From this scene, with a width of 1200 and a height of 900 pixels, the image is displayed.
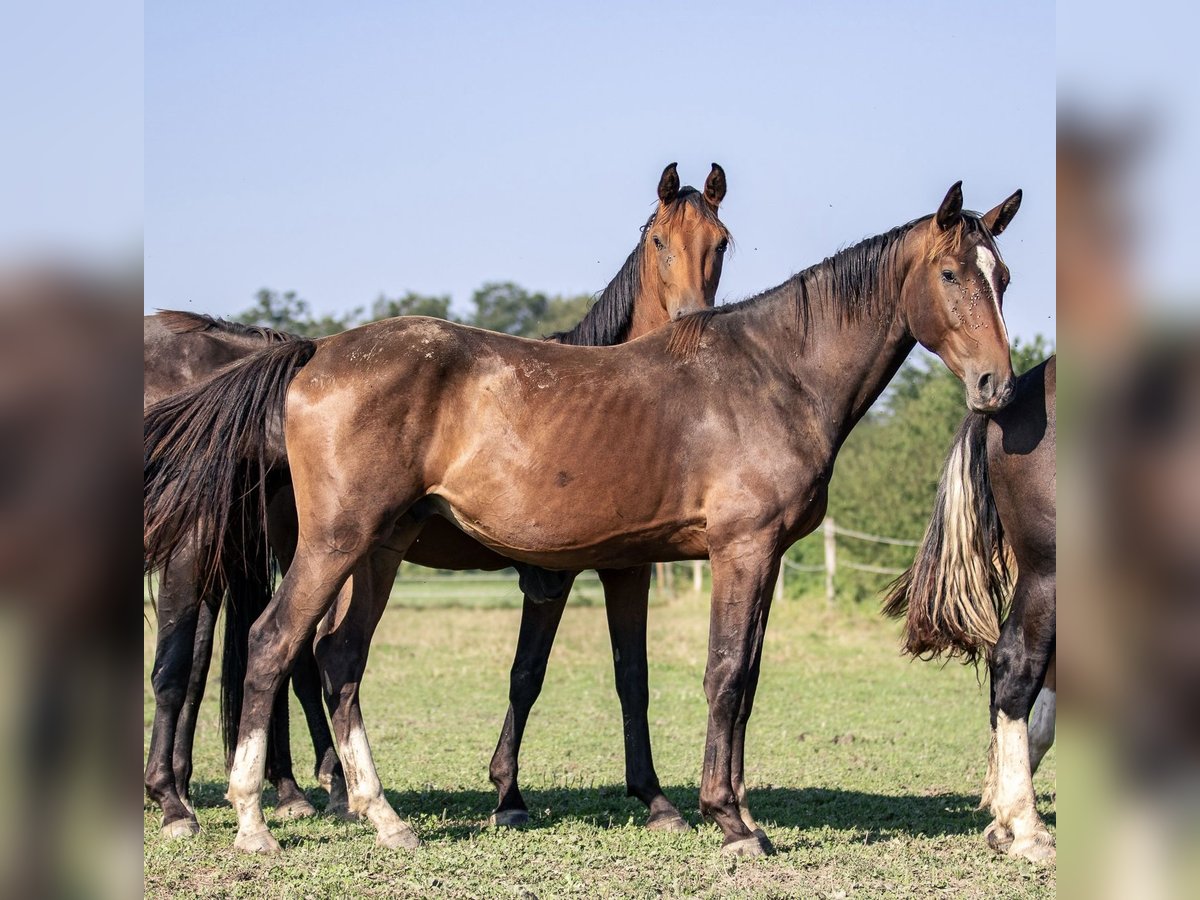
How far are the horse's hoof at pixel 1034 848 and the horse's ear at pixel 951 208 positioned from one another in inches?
101

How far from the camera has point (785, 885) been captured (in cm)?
435

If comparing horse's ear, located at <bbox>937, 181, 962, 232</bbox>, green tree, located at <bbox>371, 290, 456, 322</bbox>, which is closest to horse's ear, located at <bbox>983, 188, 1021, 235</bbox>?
horse's ear, located at <bbox>937, 181, 962, 232</bbox>

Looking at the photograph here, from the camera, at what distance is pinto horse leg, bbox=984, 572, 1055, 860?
4898 millimetres

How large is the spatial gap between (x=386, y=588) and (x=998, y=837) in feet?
9.71

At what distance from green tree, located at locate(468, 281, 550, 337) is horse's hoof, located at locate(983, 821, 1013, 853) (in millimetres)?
48918

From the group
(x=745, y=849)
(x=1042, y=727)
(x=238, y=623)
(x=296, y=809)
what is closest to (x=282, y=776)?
(x=296, y=809)

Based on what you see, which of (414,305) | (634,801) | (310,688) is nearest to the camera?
(310,688)

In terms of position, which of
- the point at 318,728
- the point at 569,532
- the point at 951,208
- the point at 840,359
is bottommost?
the point at 318,728

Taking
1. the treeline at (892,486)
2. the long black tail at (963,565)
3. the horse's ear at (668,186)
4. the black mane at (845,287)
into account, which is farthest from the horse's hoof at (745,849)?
the treeline at (892,486)

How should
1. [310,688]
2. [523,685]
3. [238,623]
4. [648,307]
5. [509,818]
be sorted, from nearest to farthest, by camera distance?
[509,818]
[523,685]
[238,623]
[310,688]
[648,307]

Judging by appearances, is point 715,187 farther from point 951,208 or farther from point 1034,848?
point 1034,848

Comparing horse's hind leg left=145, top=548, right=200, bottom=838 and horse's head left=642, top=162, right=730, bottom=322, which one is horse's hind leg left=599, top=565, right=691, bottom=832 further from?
horse's hind leg left=145, top=548, right=200, bottom=838

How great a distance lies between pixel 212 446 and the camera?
505cm
